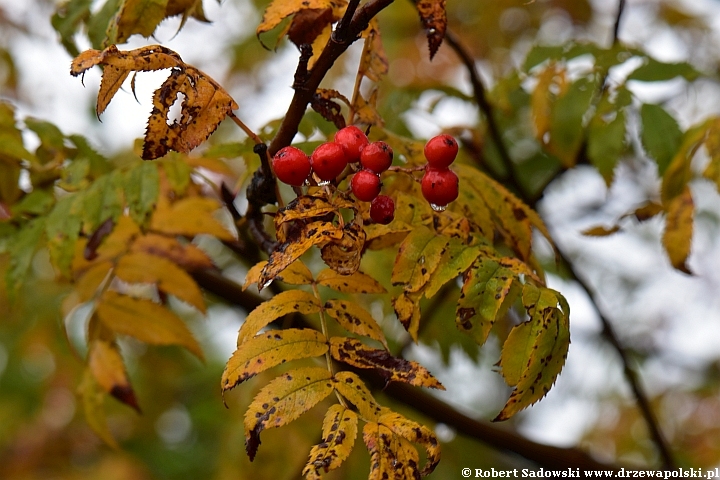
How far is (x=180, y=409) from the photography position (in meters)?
4.61

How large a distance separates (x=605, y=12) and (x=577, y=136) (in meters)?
3.20

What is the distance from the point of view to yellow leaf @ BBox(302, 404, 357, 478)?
1.10 m

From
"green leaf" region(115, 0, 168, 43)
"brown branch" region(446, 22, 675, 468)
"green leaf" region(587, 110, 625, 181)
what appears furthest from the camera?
"brown branch" region(446, 22, 675, 468)

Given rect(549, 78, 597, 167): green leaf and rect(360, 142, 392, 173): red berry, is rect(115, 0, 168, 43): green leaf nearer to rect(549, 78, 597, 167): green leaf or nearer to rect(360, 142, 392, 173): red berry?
rect(360, 142, 392, 173): red berry

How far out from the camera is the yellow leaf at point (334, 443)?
43.3 inches

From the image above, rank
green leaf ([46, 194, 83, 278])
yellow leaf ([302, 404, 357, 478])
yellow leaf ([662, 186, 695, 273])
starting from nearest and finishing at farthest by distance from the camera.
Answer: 1. yellow leaf ([302, 404, 357, 478])
2. green leaf ([46, 194, 83, 278])
3. yellow leaf ([662, 186, 695, 273])

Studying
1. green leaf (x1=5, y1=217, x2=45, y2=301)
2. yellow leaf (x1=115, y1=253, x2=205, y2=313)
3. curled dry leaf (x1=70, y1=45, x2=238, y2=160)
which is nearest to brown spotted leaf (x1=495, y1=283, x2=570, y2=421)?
curled dry leaf (x1=70, y1=45, x2=238, y2=160)

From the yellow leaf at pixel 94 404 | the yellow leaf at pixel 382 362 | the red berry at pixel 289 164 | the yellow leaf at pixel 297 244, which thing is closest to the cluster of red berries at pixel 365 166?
the red berry at pixel 289 164

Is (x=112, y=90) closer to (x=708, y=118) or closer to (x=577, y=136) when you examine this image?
(x=577, y=136)

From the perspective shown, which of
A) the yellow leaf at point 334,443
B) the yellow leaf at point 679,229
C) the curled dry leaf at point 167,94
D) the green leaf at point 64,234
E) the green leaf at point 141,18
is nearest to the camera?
the yellow leaf at point 334,443

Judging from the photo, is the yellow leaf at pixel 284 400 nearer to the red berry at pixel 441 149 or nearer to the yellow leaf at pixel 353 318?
the yellow leaf at pixel 353 318

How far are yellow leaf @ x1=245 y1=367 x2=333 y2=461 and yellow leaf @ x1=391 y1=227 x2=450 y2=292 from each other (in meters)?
0.23

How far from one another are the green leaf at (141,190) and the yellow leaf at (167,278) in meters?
0.30

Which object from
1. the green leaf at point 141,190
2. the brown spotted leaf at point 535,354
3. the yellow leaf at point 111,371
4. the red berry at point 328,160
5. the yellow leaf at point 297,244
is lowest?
the brown spotted leaf at point 535,354
